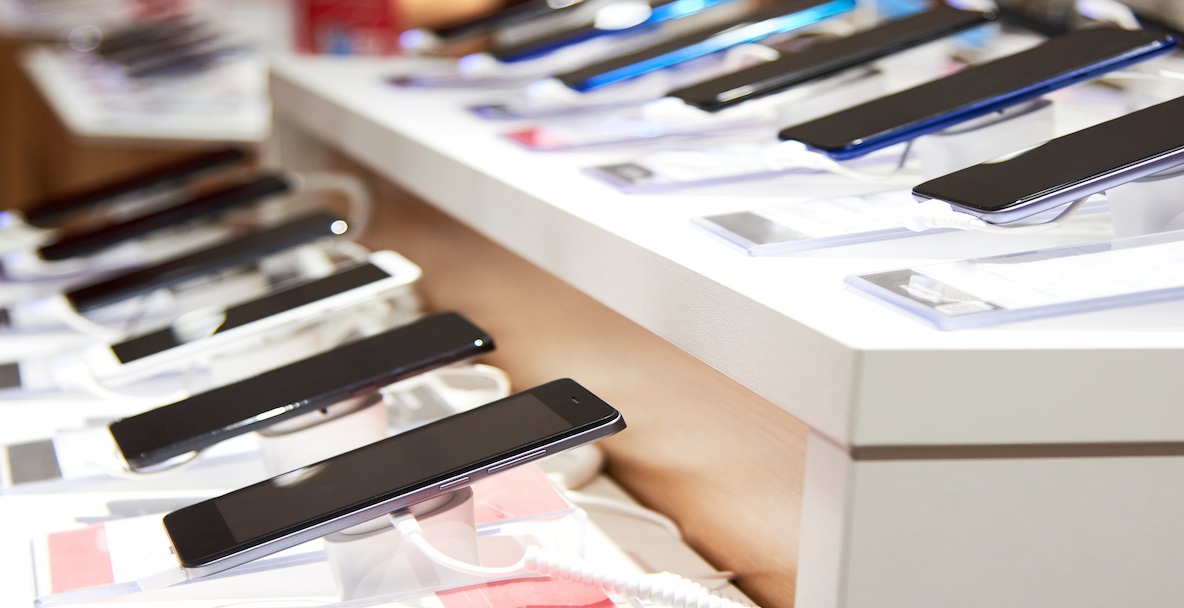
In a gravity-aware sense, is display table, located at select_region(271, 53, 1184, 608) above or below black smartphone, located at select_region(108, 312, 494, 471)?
above

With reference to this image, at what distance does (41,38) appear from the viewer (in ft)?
11.1

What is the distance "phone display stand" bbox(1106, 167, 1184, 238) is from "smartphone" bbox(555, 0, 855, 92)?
50cm

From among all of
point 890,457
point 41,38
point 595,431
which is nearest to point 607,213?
point 595,431

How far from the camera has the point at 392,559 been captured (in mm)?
694

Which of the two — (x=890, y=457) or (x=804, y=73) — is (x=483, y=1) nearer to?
(x=804, y=73)

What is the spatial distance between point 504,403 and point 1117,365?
0.35 metres

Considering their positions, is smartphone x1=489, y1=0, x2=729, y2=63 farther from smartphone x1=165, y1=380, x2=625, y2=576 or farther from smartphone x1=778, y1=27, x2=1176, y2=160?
smartphone x1=165, y1=380, x2=625, y2=576

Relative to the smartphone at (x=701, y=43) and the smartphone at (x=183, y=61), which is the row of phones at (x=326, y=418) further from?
the smartphone at (x=183, y=61)

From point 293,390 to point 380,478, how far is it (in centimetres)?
16

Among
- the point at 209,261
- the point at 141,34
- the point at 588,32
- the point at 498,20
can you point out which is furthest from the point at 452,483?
the point at 141,34

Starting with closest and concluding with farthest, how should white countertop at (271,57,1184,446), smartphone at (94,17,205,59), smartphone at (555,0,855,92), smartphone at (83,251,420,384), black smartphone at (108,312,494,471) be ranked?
white countertop at (271,57,1184,446) → black smartphone at (108,312,494,471) → smartphone at (83,251,420,384) → smartphone at (555,0,855,92) → smartphone at (94,17,205,59)

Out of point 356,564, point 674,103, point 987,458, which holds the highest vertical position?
point 674,103

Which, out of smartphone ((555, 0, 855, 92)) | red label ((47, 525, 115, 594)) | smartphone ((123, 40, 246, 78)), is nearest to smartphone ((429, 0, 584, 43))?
smartphone ((555, 0, 855, 92))

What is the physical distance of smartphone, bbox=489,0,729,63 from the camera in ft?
4.27
